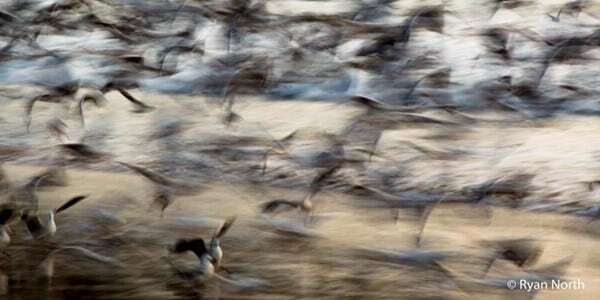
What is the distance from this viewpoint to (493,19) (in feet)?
15.0

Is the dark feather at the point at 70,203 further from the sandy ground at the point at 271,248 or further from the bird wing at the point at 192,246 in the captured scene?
the bird wing at the point at 192,246

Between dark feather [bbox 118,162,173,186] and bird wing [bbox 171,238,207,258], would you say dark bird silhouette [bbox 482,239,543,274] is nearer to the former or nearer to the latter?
bird wing [bbox 171,238,207,258]

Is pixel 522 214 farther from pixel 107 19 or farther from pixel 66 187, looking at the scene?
pixel 107 19

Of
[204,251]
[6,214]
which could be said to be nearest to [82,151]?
[6,214]

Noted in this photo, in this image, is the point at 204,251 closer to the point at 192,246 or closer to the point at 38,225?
the point at 192,246

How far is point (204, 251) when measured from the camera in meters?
3.07

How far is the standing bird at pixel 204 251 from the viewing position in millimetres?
3025

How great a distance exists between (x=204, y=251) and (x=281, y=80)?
1188 millimetres

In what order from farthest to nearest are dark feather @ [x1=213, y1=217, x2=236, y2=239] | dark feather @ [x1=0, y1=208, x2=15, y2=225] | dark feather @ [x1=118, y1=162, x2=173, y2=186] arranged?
dark feather @ [x1=118, y1=162, x2=173, y2=186]
dark feather @ [x1=0, y1=208, x2=15, y2=225]
dark feather @ [x1=213, y1=217, x2=236, y2=239]

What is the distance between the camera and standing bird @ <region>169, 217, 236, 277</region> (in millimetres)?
3025

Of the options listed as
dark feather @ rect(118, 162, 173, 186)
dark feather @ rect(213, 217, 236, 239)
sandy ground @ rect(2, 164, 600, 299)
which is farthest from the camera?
dark feather @ rect(118, 162, 173, 186)

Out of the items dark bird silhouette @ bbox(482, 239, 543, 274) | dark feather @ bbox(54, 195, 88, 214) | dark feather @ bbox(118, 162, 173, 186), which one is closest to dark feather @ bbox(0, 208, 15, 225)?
dark feather @ bbox(54, 195, 88, 214)

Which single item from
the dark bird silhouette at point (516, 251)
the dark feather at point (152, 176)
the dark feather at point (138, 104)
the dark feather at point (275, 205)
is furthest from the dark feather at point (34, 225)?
the dark bird silhouette at point (516, 251)

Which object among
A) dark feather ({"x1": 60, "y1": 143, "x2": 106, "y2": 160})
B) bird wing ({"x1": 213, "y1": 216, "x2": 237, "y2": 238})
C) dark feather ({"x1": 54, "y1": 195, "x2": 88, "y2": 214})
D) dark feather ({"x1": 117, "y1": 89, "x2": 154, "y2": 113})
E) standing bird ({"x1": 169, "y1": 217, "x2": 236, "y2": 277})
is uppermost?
standing bird ({"x1": 169, "y1": 217, "x2": 236, "y2": 277})
